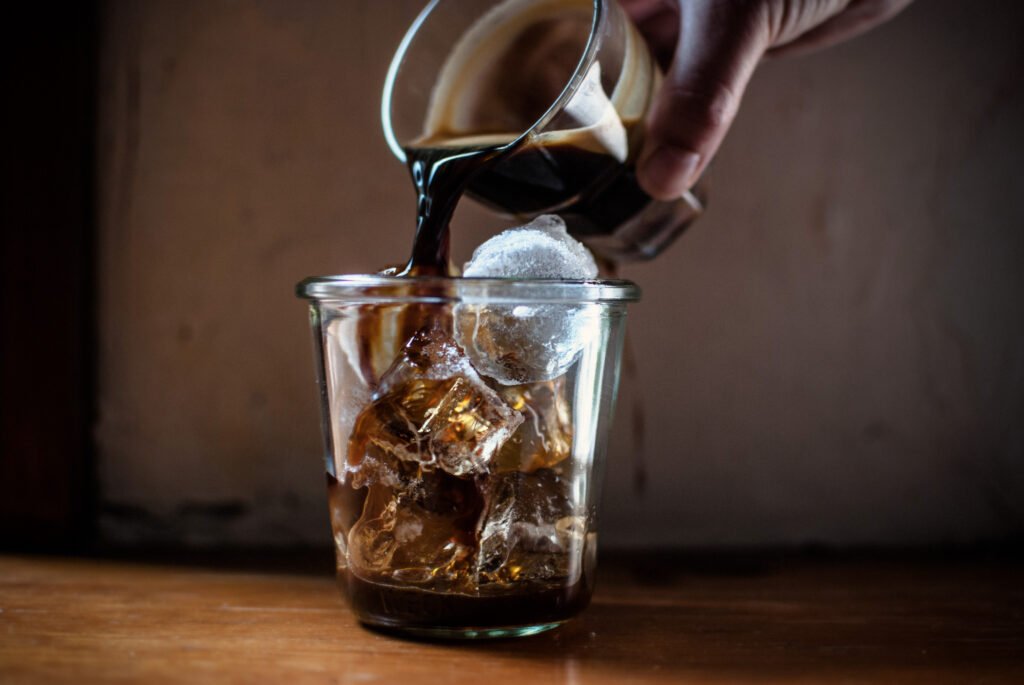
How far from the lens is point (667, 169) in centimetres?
93

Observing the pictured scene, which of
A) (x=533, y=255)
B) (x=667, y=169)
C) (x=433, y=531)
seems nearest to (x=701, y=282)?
(x=667, y=169)

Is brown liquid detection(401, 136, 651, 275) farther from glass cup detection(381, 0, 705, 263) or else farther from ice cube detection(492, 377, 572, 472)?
ice cube detection(492, 377, 572, 472)

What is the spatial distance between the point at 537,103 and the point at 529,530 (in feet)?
1.26

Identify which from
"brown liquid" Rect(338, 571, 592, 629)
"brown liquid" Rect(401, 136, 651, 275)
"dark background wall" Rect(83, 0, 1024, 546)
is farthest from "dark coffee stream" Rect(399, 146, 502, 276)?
"dark background wall" Rect(83, 0, 1024, 546)

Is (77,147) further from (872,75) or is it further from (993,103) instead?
(993,103)

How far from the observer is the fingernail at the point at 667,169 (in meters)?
0.93

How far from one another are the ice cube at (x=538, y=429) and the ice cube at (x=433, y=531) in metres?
0.04

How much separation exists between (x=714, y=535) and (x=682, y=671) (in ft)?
1.70

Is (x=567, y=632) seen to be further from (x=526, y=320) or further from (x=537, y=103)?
(x=537, y=103)

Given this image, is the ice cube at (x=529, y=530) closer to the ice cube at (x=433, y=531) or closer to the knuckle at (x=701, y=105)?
the ice cube at (x=433, y=531)

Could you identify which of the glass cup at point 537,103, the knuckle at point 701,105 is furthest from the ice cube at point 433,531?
the knuckle at point 701,105

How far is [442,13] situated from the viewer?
979mm

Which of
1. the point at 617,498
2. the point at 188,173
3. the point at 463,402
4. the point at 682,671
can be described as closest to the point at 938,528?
the point at 617,498

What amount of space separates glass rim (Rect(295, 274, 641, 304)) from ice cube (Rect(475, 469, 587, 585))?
14cm
